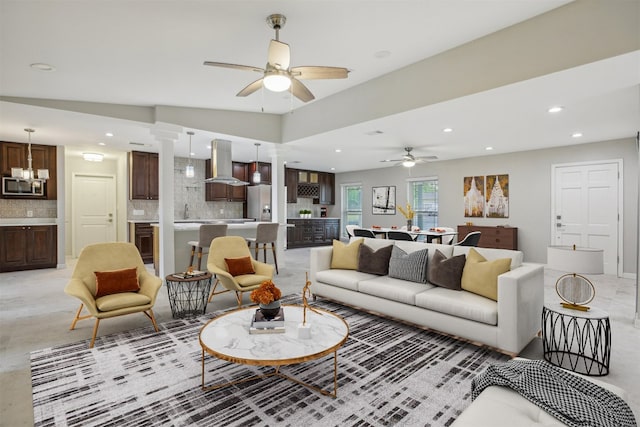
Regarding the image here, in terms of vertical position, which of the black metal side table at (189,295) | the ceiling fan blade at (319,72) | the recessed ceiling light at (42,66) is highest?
the recessed ceiling light at (42,66)

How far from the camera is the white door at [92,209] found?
806 centimetres

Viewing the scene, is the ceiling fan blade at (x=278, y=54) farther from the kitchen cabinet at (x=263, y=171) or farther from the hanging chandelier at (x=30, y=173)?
the kitchen cabinet at (x=263, y=171)

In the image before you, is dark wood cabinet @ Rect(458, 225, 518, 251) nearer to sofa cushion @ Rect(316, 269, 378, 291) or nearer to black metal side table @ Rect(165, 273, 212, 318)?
sofa cushion @ Rect(316, 269, 378, 291)

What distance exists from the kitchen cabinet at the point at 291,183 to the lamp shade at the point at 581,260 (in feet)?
27.5

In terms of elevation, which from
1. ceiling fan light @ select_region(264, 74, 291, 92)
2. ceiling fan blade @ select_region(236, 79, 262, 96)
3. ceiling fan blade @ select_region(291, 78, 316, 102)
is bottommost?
ceiling fan light @ select_region(264, 74, 291, 92)

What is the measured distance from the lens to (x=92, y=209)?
27.1 feet

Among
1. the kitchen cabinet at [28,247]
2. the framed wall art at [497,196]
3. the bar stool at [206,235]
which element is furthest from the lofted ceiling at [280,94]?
the kitchen cabinet at [28,247]

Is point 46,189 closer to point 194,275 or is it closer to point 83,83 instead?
point 83,83

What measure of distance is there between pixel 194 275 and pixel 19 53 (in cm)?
273

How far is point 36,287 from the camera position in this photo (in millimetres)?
5020

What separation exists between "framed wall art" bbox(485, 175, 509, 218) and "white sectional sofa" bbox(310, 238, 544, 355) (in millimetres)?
4841

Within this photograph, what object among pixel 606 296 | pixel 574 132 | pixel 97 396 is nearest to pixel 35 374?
pixel 97 396

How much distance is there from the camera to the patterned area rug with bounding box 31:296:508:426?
1930 millimetres

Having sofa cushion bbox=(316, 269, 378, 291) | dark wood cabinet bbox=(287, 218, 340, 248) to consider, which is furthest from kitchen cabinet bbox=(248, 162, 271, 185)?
sofa cushion bbox=(316, 269, 378, 291)
